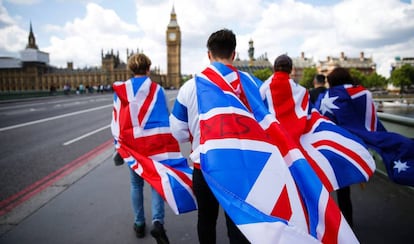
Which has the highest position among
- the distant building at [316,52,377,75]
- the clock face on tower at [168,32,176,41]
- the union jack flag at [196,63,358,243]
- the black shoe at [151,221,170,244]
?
the clock face on tower at [168,32,176,41]

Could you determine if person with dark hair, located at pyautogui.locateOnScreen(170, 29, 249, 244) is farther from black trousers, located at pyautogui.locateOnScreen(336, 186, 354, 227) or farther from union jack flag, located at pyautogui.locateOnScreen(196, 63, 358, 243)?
black trousers, located at pyautogui.locateOnScreen(336, 186, 354, 227)

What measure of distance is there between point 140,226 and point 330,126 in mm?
2330

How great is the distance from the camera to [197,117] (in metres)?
2.06

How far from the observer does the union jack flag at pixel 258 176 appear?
166cm

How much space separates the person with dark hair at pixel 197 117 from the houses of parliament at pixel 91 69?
313 feet

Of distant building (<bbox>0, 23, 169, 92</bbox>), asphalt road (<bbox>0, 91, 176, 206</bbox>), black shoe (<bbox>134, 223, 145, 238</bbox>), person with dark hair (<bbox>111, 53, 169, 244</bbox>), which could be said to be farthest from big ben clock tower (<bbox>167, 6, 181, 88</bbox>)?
black shoe (<bbox>134, 223, 145, 238</bbox>)

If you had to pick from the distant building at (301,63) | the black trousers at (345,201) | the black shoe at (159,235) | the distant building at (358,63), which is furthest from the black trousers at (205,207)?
the distant building at (301,63)

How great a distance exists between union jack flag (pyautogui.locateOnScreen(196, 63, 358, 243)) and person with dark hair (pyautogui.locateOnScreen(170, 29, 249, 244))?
86 millimetres

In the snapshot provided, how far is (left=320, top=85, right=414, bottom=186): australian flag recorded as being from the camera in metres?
3.21

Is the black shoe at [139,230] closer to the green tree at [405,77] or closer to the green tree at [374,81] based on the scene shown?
the green tree at [405,77]

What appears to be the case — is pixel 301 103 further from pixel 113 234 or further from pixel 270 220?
pixel 113 234

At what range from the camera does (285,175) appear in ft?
5.89

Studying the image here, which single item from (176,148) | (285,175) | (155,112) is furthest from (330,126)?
(155,112)

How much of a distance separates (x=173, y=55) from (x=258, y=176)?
139 meters
